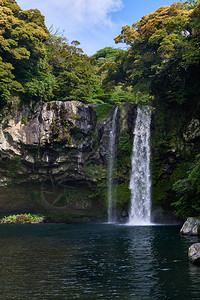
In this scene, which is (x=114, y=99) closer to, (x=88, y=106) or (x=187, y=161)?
(x=88, y=106)

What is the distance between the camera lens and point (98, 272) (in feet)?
29.6

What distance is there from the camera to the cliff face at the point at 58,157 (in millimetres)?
27547

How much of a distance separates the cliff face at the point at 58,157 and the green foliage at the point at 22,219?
0.86 metres

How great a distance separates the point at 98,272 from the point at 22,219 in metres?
21.3

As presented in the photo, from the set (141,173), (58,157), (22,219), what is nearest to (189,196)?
(141,173)

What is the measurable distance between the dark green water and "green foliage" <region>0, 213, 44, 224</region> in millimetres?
15298

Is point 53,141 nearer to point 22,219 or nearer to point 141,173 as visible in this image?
point 22,219

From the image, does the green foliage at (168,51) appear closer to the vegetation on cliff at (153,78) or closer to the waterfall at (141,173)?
the vegetation on cliff at (153,78)

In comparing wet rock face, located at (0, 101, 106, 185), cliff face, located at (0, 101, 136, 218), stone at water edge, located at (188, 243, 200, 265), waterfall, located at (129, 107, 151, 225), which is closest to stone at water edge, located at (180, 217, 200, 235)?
stone at water edge, located at (188, 243, 200, 265)

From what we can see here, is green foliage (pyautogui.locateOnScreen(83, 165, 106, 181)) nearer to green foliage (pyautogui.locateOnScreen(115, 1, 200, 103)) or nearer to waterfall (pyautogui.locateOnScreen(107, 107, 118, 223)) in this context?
waterfall (pyautogui.locateOnScreen(107, 107, 118, 223))

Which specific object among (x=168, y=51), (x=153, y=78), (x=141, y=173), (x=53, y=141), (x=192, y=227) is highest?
(x=168, y=51)

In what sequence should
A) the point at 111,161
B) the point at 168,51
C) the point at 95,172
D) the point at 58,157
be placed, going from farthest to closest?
the point at 111,161 → the point at 95,172 → the point at 58,157 → the point at 168,51

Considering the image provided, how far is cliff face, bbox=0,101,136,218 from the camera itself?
27547 millimetres

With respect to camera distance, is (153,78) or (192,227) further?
(153,78)
